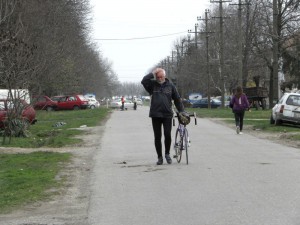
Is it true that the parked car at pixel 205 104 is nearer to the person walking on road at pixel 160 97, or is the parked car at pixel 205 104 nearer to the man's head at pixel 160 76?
the person walking on road at pixel 160 97

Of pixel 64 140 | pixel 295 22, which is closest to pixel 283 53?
pixel 295 22

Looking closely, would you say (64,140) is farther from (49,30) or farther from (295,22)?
(295,22)

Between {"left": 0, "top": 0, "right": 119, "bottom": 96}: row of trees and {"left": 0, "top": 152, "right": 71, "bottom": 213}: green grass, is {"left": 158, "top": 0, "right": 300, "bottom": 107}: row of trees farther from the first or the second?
{"left": 0, "top": 152, "right": 71, "bottom": 213}: green grass

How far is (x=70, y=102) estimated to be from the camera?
54.0m

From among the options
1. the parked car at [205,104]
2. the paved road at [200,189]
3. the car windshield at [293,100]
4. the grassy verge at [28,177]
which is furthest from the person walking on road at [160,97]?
the parked car at [205,104]

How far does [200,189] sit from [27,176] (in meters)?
3.44

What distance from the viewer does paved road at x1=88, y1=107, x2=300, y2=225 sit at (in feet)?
21.4

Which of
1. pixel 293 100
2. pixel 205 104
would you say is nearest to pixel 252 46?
pixel 205 104

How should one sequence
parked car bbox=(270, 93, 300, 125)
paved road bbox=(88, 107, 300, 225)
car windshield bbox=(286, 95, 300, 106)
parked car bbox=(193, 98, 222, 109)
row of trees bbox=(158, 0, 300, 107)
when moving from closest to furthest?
paved road bbox=(88, 107, 300, 225) → parked car bbox=(270, 93, 300, 125) → car windshield bbox=(286, 95, 300, 106) → row of trees bbox=(158, 0, 300, 107) → parked car bbox=(193, 98, 222, 109)

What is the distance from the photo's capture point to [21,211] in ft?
23.6

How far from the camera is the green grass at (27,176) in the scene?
26.1ft

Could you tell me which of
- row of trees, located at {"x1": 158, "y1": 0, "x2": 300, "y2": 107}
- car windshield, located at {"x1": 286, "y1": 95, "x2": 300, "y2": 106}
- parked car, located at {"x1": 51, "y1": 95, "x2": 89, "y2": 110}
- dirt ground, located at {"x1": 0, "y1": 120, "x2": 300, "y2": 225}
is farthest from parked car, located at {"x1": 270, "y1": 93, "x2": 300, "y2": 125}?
parked car, located at {"x1": 51, "y1": 95, "x2": 89, "y2": 110}

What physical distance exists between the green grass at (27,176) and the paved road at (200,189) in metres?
0.82

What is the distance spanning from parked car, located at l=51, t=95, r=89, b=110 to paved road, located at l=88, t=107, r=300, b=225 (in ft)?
133
